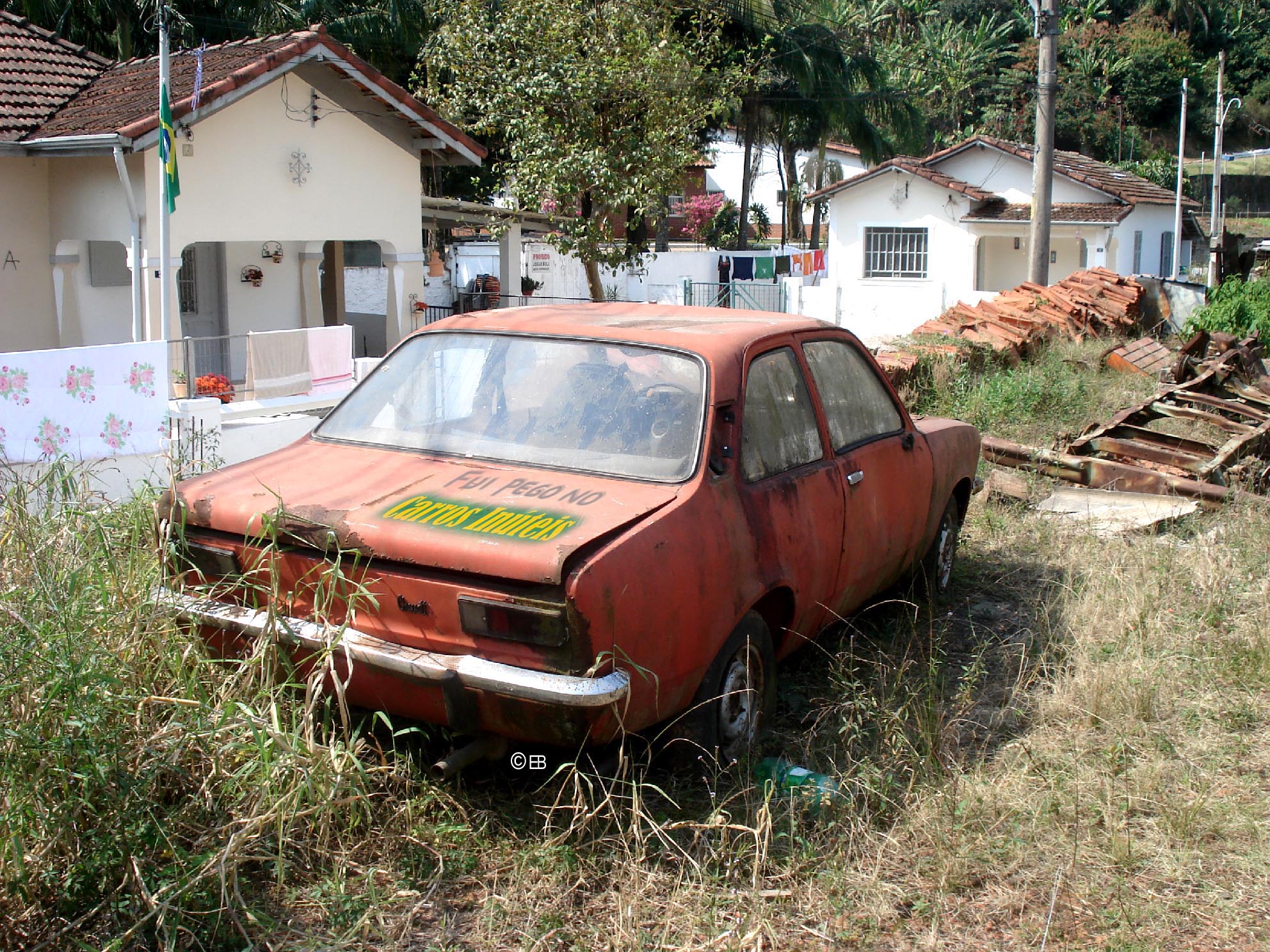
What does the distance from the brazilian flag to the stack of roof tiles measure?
864 centimetres

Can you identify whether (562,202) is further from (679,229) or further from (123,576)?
(679,229)

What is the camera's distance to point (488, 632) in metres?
3.53

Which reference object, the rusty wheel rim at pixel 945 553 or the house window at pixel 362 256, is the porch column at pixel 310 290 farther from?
the rusty wheel rim at pixel 945 553

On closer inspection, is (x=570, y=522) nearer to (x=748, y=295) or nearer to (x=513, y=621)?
(x=513, y=621)

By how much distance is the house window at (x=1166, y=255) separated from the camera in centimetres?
3606

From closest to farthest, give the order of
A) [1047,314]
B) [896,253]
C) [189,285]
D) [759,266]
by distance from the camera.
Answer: [1047,314]
[189,285]
[896,253]
[759,266]

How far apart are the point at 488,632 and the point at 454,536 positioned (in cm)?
31

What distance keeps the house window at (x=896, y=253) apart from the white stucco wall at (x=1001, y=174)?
2.15 m

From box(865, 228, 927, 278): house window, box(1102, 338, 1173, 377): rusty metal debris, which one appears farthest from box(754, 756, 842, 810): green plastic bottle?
box(865, 228, 927, 278): house window

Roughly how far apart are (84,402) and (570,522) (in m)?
6.09

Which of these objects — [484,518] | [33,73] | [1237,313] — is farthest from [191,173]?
[1237,313]

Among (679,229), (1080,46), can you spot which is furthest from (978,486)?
(1080,46)

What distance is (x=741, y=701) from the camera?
4238 millimetres

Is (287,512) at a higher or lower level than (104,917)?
higher
